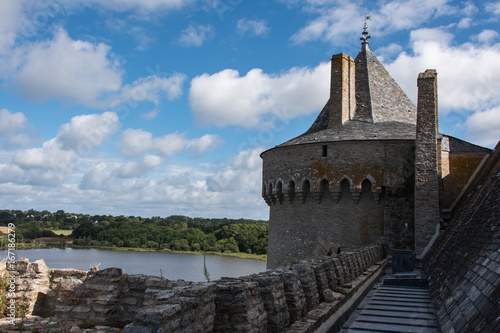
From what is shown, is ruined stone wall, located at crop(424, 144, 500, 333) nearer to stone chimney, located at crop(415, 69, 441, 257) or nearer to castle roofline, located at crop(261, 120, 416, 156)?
stone chimney, located at crop(415, 69, 441, 257)

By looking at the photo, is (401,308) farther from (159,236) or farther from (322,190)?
(159,236)

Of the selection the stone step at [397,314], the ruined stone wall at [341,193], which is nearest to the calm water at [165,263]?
the ruined stone wall at [341,193]

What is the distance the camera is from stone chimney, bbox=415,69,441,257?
1578 centimetres

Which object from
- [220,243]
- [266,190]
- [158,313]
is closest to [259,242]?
[220,243]

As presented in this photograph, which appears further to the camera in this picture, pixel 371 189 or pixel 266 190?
pixel 266 190

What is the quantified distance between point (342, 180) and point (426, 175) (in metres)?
3.36

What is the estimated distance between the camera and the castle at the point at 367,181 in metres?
16.4

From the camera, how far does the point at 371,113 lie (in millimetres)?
21062

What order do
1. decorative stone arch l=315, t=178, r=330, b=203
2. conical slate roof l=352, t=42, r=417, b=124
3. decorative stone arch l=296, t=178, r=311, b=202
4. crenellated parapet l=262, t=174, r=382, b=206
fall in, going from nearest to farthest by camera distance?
crenellated parapet l=262, t=174, r=382, b=206 → decorative stone arch l=315, t=178, r=330, b=203 → decorative stone arch l=296, t=178, r=311, b=202 → conical slate roof l=352, t=42, r=417, b=124

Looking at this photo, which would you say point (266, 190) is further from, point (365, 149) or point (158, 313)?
point (158, 313)

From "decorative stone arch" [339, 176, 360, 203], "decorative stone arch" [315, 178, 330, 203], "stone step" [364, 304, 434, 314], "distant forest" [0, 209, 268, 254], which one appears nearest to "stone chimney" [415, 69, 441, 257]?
"decorative stone arch" [339, 176, 360, 203]

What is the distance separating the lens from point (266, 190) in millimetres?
21266

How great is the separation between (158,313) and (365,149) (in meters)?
16.2

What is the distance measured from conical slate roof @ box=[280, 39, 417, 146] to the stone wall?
40.3ft
